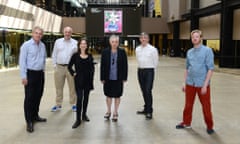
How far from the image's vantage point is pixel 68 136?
544 centimetres

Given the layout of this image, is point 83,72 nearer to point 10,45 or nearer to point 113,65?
point 113,65

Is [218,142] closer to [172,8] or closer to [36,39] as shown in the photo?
[36,39]

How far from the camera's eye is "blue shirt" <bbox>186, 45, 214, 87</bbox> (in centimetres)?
557

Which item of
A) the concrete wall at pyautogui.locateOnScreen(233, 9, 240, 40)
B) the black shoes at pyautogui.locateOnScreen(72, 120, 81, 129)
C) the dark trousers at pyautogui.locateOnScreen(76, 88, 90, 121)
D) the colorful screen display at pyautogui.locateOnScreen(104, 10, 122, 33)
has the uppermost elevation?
the colorful screen display at pyautogui.locateOnScreen(104, 10, 122, 33)

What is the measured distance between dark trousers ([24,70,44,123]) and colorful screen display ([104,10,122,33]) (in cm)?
3500

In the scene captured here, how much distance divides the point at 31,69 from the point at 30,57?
202mm

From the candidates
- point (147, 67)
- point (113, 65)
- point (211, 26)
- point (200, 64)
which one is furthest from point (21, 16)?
point (200, 64)

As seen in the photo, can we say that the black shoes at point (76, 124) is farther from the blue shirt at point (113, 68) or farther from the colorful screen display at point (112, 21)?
the colorful screen display at point (112, 21)

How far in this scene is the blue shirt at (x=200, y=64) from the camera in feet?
18.3

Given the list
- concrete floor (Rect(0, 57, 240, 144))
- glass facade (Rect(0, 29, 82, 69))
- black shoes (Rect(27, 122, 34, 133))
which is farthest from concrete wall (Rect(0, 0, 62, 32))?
black shoes (Rect(27, 122, 34, 133))

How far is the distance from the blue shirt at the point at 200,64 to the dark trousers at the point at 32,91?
2.58 metres

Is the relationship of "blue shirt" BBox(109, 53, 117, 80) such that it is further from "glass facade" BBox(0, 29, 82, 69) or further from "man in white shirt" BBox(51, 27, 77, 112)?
"glass facade" BBox(0, 29, 82, 69)

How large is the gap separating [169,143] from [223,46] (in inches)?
718

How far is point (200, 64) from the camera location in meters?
5.60
